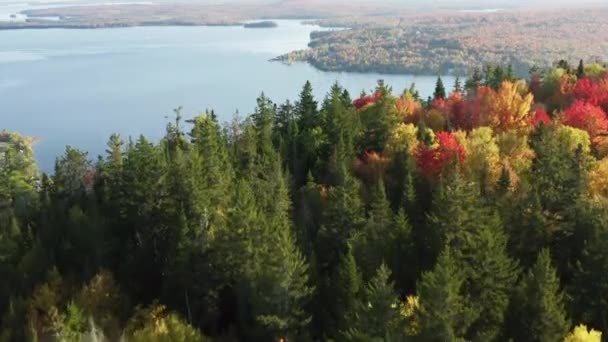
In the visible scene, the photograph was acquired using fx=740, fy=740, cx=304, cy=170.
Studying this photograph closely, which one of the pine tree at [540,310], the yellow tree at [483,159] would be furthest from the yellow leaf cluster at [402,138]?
the pine tree at [540,310]

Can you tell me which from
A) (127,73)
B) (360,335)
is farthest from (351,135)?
(127,73)

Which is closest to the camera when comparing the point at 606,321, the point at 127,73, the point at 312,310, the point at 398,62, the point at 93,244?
the point at 606,321

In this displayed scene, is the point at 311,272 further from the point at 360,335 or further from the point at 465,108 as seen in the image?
the point at 465,108

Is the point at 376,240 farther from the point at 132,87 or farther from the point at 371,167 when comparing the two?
the point at 132,87

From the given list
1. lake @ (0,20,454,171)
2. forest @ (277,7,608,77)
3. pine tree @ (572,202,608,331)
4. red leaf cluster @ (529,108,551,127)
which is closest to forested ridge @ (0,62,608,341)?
pine tree @ (572,202,608,331)

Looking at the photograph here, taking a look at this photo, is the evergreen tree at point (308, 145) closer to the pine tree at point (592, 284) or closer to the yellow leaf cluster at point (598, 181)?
the yellow leaf cluster at point (598, 181)

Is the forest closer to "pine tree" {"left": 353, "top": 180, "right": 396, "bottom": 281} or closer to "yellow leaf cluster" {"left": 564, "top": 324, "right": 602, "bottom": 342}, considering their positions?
"pine tree" {"left": 353, "top": 180, "right": 396, "bottom": 281}
